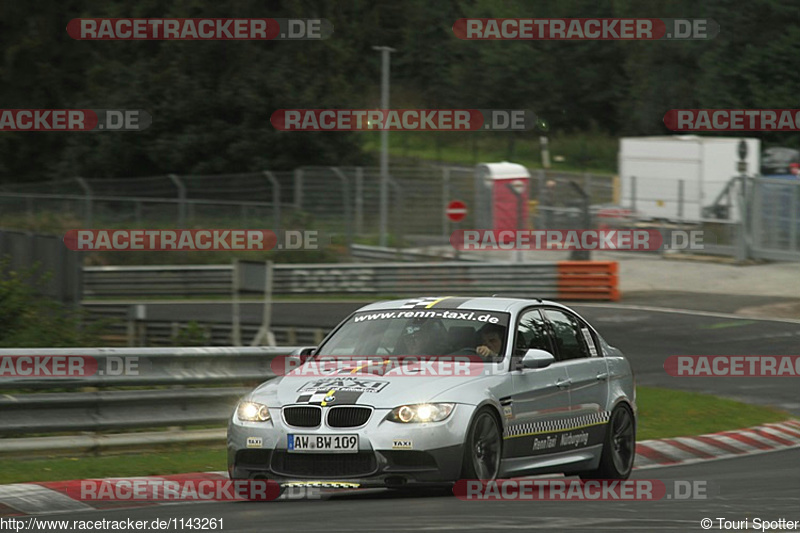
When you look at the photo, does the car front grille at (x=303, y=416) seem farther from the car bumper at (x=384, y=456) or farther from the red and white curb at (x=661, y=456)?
the red and white curb at (x=661, y=456)

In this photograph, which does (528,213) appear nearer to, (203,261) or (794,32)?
(203,261)

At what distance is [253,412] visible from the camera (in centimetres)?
938

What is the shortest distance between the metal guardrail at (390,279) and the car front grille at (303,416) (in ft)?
71.0

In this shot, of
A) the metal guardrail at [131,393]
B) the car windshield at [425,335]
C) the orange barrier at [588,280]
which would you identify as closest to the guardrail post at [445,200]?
the orange barrier at [588,280]

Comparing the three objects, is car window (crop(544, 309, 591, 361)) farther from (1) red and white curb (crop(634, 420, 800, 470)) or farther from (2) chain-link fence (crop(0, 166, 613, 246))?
(2) chain-link fence (crop(0, 166, 613, 246))

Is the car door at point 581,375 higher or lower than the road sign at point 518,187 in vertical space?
lower

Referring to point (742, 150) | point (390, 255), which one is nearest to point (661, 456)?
point (390, 255)

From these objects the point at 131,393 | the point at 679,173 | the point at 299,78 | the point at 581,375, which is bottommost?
the point at 131,393

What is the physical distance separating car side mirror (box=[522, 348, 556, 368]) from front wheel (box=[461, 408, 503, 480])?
540 mm

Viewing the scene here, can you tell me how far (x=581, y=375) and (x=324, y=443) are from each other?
260 centimetres

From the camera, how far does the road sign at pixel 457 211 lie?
35562 millimetres

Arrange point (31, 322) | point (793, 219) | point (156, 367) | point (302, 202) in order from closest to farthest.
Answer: point (156, 367)
point (31, 322)
point (793, 219)
point (302, 202)

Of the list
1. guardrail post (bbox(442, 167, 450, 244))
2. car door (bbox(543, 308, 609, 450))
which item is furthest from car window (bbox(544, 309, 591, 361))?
guardrail post (bbox(442, 167, 450, 244))

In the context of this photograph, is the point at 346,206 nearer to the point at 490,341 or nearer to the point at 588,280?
the point at 588,280
